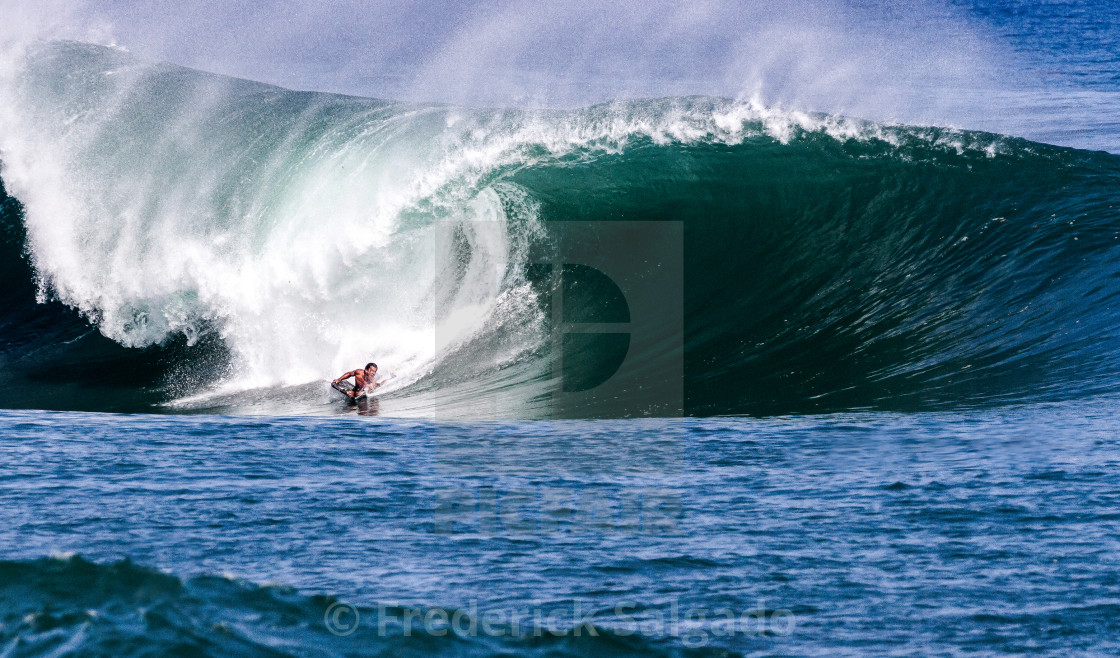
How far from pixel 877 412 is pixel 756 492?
2.78 metres

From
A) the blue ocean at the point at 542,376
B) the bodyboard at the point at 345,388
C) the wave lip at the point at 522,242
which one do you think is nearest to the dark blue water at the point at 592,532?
the blue ocean at the point at 542,376

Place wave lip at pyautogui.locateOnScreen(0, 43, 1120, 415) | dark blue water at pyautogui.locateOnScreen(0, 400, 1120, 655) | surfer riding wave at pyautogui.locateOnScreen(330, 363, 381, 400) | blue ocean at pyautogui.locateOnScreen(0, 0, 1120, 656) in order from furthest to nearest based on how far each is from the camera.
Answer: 1. wave lip at pyautogui.locateOnScreen(0, 43, 1120, 415)
2. surfer riding wave at pyautogui.locateOnScreen(330, 363, 381, 400)
3. blue ocean at pyautogui.locateOnScreen(0, 0, 1120, 656)
4. dark blue water at pyautogui.locateOnScreen(0, 400, 1120, 655)

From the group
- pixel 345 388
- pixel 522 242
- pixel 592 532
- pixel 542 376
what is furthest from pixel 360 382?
pixel 592 532

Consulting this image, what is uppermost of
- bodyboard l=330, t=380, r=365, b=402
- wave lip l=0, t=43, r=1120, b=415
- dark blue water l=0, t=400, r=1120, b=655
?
wave lip l=0, t=43, r=1120, b=415

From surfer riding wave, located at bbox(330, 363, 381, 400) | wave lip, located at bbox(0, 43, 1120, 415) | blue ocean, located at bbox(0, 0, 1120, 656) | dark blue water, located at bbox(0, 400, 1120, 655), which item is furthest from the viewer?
wave lip, located at bbox(0, 43, 1120, 415)

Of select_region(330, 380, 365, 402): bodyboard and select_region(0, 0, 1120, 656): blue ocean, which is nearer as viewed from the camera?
select_region(0, 0, 1120, 656): blue ocean

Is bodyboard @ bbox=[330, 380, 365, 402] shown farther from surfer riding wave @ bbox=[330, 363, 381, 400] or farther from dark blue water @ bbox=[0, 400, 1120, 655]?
dark blue water @ bbox=[0, 400, 1120, 655]

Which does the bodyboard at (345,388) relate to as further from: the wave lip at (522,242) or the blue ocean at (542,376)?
the wave lip at (522,242)

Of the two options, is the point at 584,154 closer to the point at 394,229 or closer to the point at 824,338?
the point at 394,229

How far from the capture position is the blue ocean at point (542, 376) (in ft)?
17.5

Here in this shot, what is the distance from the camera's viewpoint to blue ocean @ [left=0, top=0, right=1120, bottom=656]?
534cm

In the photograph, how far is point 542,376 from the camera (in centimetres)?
1112

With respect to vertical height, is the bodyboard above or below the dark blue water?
above

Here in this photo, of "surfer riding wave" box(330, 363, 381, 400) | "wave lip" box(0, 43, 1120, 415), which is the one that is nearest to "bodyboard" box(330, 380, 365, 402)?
"surfer riding wave" box(330, 363, 381, 400)
